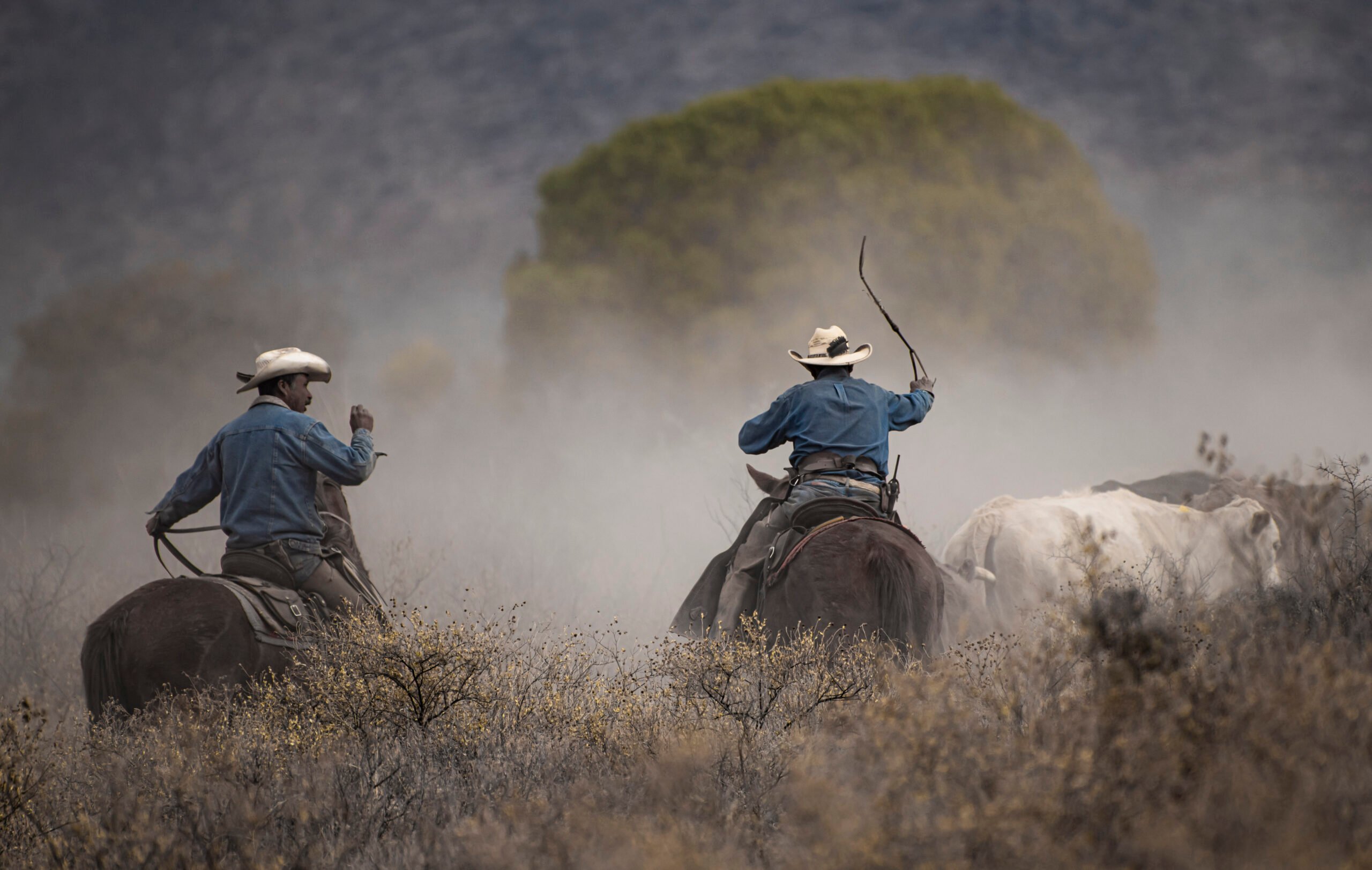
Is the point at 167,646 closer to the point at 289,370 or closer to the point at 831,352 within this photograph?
the point at 289,370

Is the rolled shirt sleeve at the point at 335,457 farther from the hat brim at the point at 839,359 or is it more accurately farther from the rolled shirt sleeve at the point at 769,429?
the hat brim at the point at 839,359

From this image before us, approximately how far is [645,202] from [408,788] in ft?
54.1

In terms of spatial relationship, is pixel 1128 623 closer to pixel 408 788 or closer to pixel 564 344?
pixel 408 788

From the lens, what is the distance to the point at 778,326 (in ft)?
57.6

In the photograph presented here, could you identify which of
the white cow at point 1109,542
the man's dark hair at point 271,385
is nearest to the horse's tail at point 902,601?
the white cow at point 1109,542

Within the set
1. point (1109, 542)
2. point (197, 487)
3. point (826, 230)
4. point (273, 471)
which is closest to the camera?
point (273, 471)

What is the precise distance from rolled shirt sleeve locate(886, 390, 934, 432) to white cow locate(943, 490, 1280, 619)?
1396 mm

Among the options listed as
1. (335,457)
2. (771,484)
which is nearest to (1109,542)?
(771,484)

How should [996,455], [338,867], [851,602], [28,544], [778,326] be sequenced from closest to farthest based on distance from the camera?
1. [338,867]
2. [851,602]
3. [28,544]
4. [996,455]
5. [778,326]

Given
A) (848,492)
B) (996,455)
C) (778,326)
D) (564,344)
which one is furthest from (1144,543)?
(564,344)

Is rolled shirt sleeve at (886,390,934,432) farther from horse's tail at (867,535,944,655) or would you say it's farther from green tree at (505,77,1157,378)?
green tree at (505,77,1157,378)

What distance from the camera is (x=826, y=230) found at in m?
18.5

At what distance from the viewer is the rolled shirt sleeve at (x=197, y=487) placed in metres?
5.24

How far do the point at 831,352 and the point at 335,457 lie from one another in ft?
9.13
